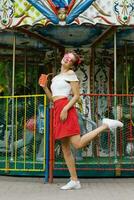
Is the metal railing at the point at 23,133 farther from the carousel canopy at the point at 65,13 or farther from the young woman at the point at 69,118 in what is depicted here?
the carousel canopy at the point at 65,13

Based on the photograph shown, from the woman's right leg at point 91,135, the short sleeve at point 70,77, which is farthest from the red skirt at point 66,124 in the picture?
the short sleeve at point 70,77

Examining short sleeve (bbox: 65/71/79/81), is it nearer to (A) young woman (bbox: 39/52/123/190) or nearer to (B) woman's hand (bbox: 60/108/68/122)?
(A) young woman (bbox: 39/52/123/190)

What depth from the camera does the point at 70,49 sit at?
1245 centimetres

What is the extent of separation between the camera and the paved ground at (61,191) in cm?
699

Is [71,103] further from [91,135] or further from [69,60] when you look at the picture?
[69,60]

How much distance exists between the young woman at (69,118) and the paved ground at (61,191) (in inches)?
13.2

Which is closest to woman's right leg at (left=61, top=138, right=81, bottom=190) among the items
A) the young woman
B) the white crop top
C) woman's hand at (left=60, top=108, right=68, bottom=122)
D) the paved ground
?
the young woman

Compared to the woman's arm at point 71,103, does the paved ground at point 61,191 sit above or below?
below

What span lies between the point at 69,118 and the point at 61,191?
112 centimetres

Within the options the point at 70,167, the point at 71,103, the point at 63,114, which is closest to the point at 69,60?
the point at 71,103

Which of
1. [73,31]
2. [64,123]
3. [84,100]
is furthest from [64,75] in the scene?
[73,31]

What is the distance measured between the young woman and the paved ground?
335 mm

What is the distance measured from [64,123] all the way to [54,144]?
122cm

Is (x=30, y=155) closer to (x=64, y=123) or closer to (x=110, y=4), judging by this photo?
(x=64, y=123)
